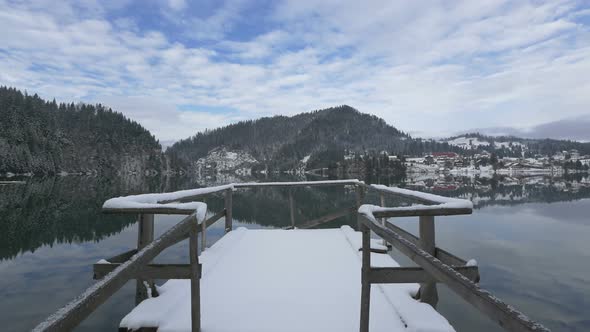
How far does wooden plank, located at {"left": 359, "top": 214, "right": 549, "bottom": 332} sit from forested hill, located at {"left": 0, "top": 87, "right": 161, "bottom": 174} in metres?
105

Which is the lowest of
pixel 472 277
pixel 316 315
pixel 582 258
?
pixel 582 258

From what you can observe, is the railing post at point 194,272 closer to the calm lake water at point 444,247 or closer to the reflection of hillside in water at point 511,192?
the calm lake water at point 444,247

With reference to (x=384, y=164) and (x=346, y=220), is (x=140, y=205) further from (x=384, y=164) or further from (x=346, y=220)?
(x=384, y=164)

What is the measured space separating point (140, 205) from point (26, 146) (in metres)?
108

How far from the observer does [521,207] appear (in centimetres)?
2809

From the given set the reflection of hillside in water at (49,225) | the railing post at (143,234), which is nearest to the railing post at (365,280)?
the railing post at (143,234)

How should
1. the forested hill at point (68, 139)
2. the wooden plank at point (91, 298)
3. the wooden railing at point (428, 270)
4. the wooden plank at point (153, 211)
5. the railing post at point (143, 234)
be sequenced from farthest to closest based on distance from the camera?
the forested hill at point (68, 139) < the railing post at point (143, 234) < the wooden plank at point (153, 211) < the wooden railing at point (428, 270) < the wooden plank at point (91, 298)

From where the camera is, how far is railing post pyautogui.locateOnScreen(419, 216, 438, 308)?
3.87 metres

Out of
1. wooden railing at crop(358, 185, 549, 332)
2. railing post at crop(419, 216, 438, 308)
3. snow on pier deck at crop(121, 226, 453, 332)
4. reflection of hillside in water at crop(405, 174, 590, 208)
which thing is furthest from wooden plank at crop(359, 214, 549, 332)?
reflection of hillside in water at crop(405, 174, 590, 208)

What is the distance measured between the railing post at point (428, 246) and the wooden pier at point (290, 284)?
0.01 metres

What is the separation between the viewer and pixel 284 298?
4.19 meters

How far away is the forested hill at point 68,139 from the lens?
290 feet

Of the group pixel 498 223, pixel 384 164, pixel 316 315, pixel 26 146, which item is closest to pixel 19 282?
pixel 316 315

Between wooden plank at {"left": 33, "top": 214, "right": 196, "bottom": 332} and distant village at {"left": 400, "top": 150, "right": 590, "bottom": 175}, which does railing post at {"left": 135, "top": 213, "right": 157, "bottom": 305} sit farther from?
distant village at {"left": 400, "top": 150, "right": 590, "bottom": 175}
